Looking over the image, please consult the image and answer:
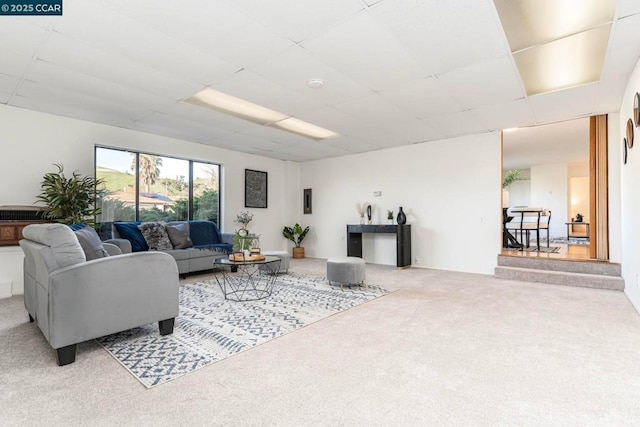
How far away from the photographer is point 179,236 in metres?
5.45

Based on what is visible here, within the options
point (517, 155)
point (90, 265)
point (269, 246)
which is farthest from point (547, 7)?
point (517, 155)

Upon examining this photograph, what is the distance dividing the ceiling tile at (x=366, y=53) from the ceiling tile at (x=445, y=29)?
9 centimetres

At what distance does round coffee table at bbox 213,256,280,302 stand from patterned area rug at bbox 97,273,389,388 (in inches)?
5.5

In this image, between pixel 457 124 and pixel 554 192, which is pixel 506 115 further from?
pixel 554 192

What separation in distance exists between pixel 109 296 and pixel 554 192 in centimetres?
1206

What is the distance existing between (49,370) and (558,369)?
334cm

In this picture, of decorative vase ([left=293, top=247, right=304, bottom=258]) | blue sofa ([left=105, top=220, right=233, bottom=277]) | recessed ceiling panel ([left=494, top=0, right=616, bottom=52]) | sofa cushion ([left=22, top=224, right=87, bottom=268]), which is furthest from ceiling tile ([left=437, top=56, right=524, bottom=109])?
decorative vase ([left=293, top=247, right=304, bottom=258])

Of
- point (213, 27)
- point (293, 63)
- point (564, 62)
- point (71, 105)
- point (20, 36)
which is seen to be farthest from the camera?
point (71, 105)

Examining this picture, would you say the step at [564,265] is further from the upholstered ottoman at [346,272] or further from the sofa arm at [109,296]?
the sofa arm at [109,296]

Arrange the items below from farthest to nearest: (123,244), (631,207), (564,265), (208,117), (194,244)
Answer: (194,244)
(564,265)
(208,117)
(123,244)
(631,207)

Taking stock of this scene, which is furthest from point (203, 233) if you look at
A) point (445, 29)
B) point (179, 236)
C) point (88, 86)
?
point (445, 29)

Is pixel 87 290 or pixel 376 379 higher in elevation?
pixel 87 290

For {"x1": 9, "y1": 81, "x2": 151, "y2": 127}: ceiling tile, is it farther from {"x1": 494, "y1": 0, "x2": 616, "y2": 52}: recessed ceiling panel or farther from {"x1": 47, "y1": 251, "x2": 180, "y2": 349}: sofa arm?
{"x1": 494, "y1": 0, "x2": 616, "y2": 52}: recessed ceiling panel

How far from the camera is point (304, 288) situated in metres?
4.46
